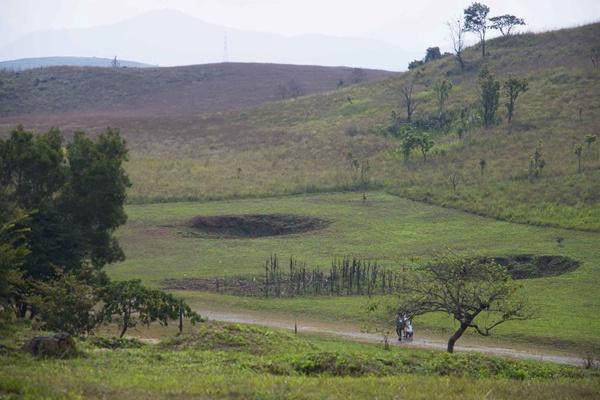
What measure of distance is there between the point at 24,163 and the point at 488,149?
4569 cm

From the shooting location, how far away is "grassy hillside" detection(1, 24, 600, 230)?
57219 mm

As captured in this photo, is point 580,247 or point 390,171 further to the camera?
point 390,171

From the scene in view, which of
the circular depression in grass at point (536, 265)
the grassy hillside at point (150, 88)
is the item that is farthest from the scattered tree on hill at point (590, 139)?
the grassy hillside at point (150, 88)

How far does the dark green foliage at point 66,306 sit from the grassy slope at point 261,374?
182 inches

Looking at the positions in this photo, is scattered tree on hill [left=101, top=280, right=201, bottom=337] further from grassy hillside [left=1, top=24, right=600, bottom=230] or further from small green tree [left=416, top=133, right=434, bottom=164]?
small green tree [left=416, top=133, right=434, bottom=164]

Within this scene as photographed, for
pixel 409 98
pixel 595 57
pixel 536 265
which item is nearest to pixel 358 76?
pixel 409 98

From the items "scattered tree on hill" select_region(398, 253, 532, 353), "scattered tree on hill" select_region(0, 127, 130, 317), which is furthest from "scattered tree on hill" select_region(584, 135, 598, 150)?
"scattered tree on hill" select_region(0, 127, 130, 317)

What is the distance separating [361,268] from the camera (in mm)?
41250

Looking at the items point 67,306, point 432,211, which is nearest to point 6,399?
point 67,306

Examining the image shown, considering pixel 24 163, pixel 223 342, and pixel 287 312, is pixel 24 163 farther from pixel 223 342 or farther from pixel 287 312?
pixel 223 342

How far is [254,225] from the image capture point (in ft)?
173

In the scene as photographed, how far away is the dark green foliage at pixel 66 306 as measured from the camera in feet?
82.8

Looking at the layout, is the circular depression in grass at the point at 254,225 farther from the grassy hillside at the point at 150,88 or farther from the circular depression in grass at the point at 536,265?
the grassy hillside at the point at 150,88

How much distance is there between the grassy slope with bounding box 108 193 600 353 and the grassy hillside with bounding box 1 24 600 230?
11.1ft
